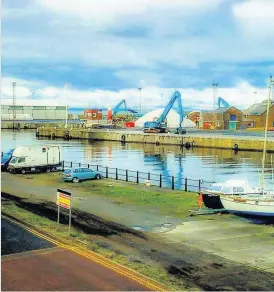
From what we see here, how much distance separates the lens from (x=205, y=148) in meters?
115

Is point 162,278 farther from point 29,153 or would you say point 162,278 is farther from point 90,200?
point 29,153

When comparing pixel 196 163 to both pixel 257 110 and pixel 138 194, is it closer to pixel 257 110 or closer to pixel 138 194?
pixel 138 194

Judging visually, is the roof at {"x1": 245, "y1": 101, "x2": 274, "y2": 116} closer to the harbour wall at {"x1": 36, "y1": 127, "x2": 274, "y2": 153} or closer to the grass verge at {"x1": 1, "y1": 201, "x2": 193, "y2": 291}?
the harbour wall at {"x1": 36, "y1": 127, "x2": 274, "y2": 153}

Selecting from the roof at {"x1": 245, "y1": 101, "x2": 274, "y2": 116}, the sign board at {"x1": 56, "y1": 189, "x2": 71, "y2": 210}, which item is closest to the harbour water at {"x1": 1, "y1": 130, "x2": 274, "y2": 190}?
the sign board at {"x1": 56, "y1": 189, "x2": 71, "y2": 210}

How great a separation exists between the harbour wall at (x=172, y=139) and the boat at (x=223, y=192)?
219ft

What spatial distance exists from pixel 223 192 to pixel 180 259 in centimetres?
1426

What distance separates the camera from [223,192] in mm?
34438

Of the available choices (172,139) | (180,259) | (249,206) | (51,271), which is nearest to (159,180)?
(249,206)

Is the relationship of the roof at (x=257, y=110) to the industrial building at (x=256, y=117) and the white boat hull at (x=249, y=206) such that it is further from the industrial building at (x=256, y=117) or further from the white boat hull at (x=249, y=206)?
the white boat hull at (x=249, y=206)

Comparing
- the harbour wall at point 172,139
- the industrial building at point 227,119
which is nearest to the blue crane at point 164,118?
the harbour wall at point 172,139

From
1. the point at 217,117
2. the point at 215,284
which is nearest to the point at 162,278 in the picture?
the point at 215,284

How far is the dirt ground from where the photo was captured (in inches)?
703

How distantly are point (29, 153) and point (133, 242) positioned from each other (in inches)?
1364

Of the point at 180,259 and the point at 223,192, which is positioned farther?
the point at 223,192
